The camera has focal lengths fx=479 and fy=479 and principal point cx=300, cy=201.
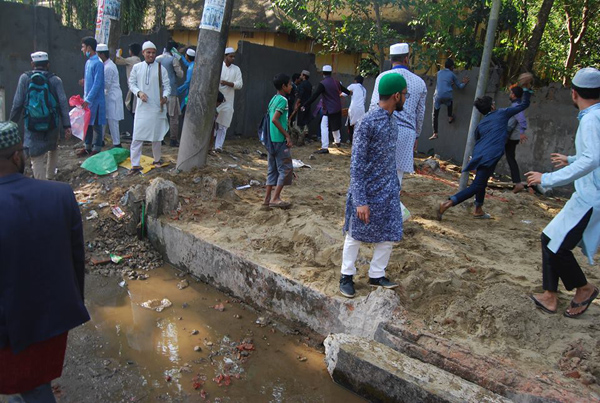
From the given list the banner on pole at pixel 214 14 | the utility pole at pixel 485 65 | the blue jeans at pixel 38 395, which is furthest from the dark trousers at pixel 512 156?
the blue jeans at pixel 38 395

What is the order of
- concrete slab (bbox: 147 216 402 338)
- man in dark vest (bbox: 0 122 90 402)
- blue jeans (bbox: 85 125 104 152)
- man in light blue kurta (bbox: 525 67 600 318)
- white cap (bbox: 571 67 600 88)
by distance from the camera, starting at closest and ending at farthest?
man in dark vest (bbox: 0 122 90 402) → man in light blue kurta (bbox: 525 67 600 318) → white cap (bbox: 571 67 600 88) → concrete slab (bbox: 147 216 402 338) → blue jeans (bbox: 85 125 104 152)

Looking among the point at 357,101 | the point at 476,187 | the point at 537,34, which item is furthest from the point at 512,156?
the point at 537,34

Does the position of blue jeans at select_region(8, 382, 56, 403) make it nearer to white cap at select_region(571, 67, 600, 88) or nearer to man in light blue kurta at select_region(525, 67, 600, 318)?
man in light blue kurta at select_region(525, 67, 600, 318)

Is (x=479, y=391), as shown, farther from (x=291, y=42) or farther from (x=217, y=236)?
(x=291, y=42)

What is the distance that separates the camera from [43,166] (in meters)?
6.58

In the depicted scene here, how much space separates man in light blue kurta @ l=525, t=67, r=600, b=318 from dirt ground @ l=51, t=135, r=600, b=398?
0.26 m

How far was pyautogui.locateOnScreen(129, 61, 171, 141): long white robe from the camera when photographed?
688 centimetres

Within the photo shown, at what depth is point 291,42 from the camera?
15.8 m

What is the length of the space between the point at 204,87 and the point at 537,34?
7.17m

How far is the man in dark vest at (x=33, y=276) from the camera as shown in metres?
2.15

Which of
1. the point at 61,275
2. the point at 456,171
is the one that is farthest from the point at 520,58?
the point at 61,275

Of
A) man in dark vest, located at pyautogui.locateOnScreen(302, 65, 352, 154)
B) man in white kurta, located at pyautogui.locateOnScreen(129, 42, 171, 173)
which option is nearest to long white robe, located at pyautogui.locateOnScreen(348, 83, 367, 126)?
man in dark vest, located at pyautogui.locateOnScreen(302, 65, 352, 154)

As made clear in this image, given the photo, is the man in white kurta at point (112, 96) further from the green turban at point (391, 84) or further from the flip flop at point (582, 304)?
the flip flop at point (582, 304)

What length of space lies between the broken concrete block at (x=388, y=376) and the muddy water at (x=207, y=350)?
163 millimetres
